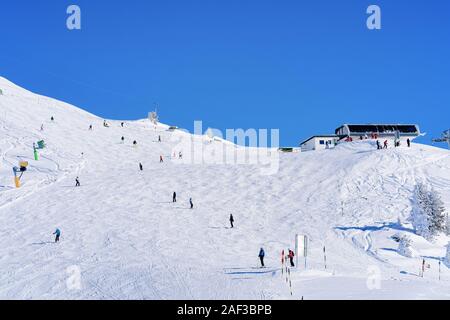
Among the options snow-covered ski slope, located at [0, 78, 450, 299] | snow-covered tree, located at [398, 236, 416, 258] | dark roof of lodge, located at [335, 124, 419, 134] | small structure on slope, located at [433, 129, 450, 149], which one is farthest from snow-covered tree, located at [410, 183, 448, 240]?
dark roof of lodge, located at [335, 124, 419, 134]

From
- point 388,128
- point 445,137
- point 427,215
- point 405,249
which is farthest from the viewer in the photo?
point 388,128

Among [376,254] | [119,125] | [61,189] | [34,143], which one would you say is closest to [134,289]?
[376,254]

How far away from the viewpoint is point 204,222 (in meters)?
36.0

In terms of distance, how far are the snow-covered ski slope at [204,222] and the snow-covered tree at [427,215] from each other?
2.52 feet

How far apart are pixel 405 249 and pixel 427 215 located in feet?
15.1

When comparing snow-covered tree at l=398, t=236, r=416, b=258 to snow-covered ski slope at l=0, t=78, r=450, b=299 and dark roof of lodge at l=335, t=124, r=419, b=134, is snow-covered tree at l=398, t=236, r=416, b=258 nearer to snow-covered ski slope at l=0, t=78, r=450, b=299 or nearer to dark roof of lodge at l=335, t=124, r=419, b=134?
snow-covered ski slope at l=0, t=78, r=450, b=299

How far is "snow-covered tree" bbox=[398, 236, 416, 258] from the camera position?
29.2 meters

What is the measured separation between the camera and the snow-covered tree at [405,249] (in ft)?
95.9

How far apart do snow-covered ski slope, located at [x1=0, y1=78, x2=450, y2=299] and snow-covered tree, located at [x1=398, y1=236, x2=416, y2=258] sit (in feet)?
1.65

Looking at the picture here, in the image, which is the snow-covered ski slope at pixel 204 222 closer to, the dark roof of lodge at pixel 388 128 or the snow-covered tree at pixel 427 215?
the snow-covered tree at pixel 427 215

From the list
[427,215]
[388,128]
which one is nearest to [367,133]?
[388,128]

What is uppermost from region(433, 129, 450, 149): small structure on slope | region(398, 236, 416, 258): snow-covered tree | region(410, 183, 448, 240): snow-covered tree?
region(433, 129, 450, 149): small structure on slope

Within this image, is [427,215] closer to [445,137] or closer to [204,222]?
[204,222]
